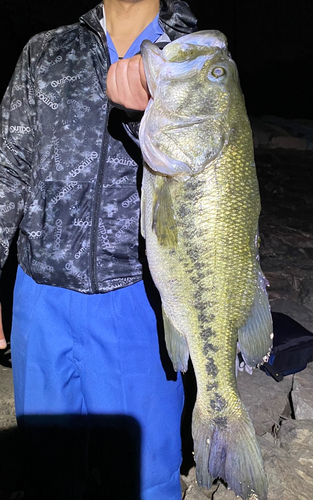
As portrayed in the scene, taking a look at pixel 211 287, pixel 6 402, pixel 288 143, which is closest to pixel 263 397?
pixel 6 402

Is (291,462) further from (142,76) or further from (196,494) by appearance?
(142,76)

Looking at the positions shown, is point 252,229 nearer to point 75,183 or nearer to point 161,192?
point 161,192

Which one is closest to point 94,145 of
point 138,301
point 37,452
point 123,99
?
point 123,99

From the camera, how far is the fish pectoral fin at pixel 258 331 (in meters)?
1.64

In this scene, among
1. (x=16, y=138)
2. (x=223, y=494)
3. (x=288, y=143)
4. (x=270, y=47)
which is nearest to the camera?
(x=16, y=138)

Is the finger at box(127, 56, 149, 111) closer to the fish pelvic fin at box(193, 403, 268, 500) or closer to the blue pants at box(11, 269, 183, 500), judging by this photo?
the blue pants at box(11, 269, 183, 500)

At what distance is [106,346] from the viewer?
1.92 metres

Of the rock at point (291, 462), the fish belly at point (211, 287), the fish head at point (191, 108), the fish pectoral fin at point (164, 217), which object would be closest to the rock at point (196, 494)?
the rock at point (291, 462)

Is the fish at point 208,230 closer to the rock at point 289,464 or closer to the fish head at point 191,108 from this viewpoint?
the fish head at point 191,108

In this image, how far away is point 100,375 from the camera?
1.94 meters

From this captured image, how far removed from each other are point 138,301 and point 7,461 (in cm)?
155

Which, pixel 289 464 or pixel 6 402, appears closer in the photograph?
pixel 289 464

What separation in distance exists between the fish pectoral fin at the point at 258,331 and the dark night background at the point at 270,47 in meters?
15.1

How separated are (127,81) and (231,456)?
1.37 meters
